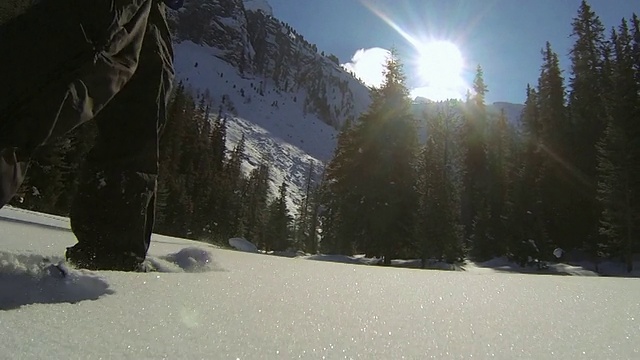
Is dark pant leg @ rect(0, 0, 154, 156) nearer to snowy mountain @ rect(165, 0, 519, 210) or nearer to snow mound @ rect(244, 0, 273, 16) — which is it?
snowy mountain @ rect(165, 0, 519, 210)

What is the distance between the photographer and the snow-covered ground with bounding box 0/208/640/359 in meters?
0.81

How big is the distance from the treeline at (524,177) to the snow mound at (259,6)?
156 meters

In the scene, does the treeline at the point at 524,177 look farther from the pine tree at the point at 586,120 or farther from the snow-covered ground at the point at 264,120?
the snow-covered ground at the point at 264,120

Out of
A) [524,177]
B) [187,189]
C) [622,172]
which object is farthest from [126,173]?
[187,189]

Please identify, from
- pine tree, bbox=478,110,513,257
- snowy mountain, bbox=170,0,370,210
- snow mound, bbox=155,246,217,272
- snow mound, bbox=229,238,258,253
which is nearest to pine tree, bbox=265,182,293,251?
pine tree, bbox=478,110,513,257

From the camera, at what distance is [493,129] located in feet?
137

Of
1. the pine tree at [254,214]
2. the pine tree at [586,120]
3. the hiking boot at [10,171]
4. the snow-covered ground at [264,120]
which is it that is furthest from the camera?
the snow-covered ground at [264,120]

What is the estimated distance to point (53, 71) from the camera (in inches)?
44.6

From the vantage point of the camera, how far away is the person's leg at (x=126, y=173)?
6.15ft

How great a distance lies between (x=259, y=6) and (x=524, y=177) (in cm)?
17391

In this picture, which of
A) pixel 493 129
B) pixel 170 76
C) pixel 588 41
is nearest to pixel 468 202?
pixel 493 129

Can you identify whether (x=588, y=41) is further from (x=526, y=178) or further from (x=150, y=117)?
Result: (x=150, y=117)

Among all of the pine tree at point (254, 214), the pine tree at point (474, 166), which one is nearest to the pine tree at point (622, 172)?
the pine tree at point (474, 166)

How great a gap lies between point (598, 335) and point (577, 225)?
94.2ft
